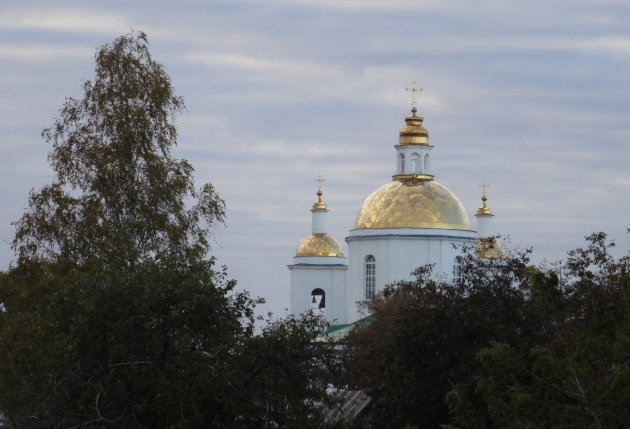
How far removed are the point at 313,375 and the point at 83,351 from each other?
344 centimetres

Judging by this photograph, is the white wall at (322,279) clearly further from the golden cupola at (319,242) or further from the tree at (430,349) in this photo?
the tree at (430,349)

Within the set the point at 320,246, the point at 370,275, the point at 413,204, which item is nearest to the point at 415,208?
the point at 413,204

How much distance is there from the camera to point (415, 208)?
8050 cm

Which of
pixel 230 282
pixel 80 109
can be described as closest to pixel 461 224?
pixel 80 109

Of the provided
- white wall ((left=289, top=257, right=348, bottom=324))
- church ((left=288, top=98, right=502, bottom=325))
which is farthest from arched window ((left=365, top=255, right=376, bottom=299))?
white wall ((left=289, top=257, right=348, bottom=324))

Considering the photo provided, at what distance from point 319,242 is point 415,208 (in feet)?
32.4

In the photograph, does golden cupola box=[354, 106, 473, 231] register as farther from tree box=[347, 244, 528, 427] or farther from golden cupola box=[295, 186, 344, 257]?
tree box=[347, 244, 528, 427]

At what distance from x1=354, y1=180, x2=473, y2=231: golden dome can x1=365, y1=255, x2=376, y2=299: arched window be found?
208 centimetres

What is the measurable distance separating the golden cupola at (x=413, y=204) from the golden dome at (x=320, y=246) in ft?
22.9

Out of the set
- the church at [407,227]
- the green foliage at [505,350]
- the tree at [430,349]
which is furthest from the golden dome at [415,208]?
the tree at [430,349]

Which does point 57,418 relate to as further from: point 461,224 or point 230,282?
point 461,224

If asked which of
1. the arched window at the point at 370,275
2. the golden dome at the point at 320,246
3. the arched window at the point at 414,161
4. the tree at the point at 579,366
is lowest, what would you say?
the tree at the point at 579,366

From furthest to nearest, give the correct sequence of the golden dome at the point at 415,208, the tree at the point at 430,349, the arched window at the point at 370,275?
the arched window at the point at 370,275, the golden dome at the point at 415,208, the tree at the point at 430,349

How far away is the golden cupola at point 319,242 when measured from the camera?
88.8m
